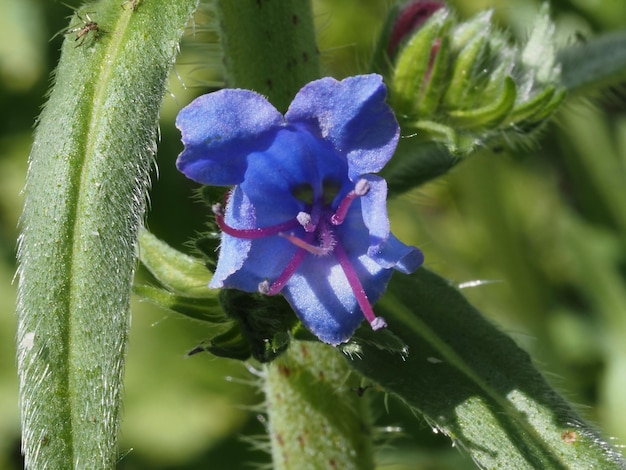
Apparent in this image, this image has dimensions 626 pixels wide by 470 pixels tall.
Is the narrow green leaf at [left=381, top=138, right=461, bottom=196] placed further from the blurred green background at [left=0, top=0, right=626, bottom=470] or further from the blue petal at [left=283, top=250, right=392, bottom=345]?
the blurred green background at [left=0, top=0, right=626, bottom=470]

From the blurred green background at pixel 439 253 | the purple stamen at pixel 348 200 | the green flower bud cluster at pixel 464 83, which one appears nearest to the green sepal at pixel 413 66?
the green flower bud cluster at pixel 464 83

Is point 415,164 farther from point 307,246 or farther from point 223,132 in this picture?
point 223,132

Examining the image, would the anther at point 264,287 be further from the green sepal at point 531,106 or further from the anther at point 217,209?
the green sepal at point 531,106

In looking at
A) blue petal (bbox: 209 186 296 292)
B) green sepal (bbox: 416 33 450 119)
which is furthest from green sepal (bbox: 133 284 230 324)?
green sepal (bbox: 416 33 450 119)

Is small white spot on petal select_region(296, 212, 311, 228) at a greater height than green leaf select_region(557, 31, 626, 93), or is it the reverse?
small white spot on petal select_region(296, 212, 311, 228)

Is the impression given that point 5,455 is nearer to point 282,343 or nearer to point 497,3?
point 282,343

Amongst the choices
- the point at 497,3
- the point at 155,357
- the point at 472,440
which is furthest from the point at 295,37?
the point at 497,3

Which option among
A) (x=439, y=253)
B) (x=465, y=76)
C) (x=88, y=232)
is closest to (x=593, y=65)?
(x=465, y=76)

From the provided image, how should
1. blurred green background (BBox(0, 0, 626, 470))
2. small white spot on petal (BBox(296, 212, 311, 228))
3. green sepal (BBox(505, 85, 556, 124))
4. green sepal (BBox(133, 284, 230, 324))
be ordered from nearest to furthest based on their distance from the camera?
small white spot on petal (BBox(296, 212, 311, 228)), green sepal (BBox(133, 284, 230, 324)), green sepal (BBox(505, 85, 556, 124)), blurred green background (BBox(0, 0, 626, 470))
